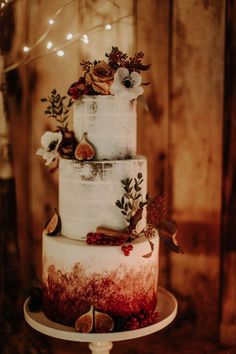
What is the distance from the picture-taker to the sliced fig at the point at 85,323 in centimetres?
185

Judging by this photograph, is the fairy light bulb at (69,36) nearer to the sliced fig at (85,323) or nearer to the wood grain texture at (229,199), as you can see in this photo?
the wood grain texture at (229,199)

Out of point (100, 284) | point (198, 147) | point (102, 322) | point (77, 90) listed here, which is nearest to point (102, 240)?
point (100, 284)

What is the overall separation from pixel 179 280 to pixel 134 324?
2.45 feet

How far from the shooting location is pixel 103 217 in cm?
192

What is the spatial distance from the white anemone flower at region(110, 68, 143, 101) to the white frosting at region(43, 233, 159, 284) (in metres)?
0.53

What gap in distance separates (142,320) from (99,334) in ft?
0.58

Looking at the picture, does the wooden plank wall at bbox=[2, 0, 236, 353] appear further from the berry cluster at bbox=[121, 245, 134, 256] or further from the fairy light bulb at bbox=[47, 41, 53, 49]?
the berry cluster at bbox=[121, 245, 134, 256]

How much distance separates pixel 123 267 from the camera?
6.24 ft

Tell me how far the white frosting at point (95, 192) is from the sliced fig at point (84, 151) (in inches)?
0.8

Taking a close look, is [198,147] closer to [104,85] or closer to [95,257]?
[104,85]

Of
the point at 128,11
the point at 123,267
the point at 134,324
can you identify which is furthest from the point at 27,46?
the point at 134,324

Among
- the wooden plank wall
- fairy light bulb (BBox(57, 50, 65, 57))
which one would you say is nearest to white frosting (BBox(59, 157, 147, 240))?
the wooden plank wall

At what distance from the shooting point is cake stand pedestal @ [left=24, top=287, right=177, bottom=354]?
184cm

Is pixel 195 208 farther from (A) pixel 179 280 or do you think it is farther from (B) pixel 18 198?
(B) pixel 18 198
